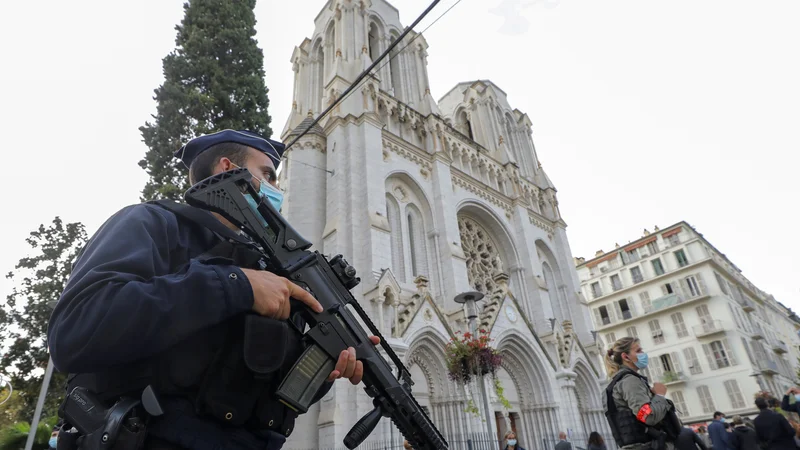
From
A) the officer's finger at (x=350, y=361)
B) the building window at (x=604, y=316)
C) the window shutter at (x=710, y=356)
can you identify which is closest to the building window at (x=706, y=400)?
the window shutter at (x=710, y=356)

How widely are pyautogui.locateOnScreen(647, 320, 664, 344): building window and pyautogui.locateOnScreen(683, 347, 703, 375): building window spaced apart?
2.11m

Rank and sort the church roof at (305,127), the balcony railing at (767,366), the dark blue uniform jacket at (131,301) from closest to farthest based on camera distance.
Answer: the dark blue uniform jacket at (131,301), the church roof at (305,127), the balcony railing at (767,366)

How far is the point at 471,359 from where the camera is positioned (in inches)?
445

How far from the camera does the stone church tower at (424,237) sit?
1295cm

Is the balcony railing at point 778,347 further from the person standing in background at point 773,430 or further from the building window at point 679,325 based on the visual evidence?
the person standing in background at point 773,430

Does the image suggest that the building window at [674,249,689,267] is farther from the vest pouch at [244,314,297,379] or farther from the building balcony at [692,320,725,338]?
the vest pouch at [244,314,297,379]

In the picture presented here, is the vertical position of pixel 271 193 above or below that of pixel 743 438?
above

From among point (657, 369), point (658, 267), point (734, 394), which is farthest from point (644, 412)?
point (658, 267)

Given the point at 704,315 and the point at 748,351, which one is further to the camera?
the point at 704,315

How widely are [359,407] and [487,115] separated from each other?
2111 cm

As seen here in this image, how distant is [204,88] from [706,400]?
127 feet

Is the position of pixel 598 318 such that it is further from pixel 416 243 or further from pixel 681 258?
pixel 416 243

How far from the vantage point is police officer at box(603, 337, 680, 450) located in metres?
3.67

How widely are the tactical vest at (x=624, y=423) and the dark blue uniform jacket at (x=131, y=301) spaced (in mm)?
3953
